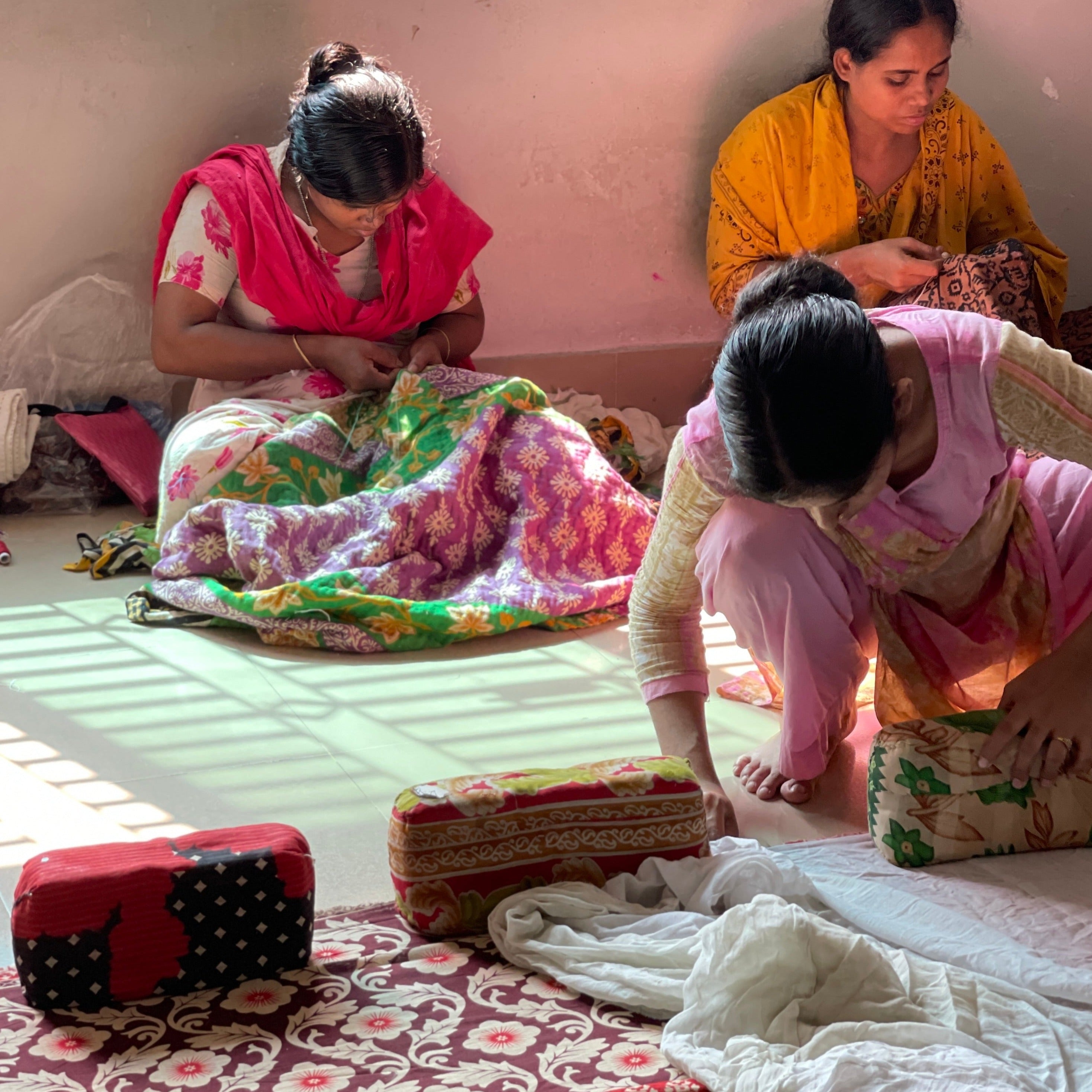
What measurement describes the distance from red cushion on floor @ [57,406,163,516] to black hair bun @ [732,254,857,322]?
82.5 inches

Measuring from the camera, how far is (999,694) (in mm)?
1945

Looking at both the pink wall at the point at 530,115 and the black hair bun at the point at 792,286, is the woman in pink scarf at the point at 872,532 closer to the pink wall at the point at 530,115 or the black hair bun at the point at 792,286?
the black hair bun at the point at 792,286

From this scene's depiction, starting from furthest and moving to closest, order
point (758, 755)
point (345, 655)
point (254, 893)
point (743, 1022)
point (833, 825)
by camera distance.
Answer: point (345, 655)
point (758, 755)
point (833, 825)
point (254, 893)
point (743, 1022)

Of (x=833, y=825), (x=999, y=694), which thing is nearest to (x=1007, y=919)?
(x=833, y=825)

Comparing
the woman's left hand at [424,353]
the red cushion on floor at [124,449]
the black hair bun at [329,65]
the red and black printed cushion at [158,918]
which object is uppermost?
the black hair bun at [329,65]

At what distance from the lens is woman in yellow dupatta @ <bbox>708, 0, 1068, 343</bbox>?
3283mm

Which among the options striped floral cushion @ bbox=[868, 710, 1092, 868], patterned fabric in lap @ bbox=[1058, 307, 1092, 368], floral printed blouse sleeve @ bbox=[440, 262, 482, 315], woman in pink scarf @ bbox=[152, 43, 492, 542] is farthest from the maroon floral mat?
patterned fabric in lap @ bbox=[1058, 307, 1092, 368]

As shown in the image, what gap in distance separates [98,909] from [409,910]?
0.34 meters

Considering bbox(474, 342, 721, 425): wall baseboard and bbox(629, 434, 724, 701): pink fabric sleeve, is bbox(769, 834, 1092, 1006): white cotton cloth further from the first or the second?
bbox(474, 342, 721, 425): wall baseboard

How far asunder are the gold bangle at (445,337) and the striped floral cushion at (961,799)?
1854mm

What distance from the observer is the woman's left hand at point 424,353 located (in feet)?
10.1

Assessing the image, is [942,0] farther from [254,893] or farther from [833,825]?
[254,893]

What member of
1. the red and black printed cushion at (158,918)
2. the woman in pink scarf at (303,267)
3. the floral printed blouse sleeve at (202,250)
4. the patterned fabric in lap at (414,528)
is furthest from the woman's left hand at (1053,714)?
the floral printed blouse sleeve at (202,250)

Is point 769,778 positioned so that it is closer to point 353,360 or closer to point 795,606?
point 795,606
